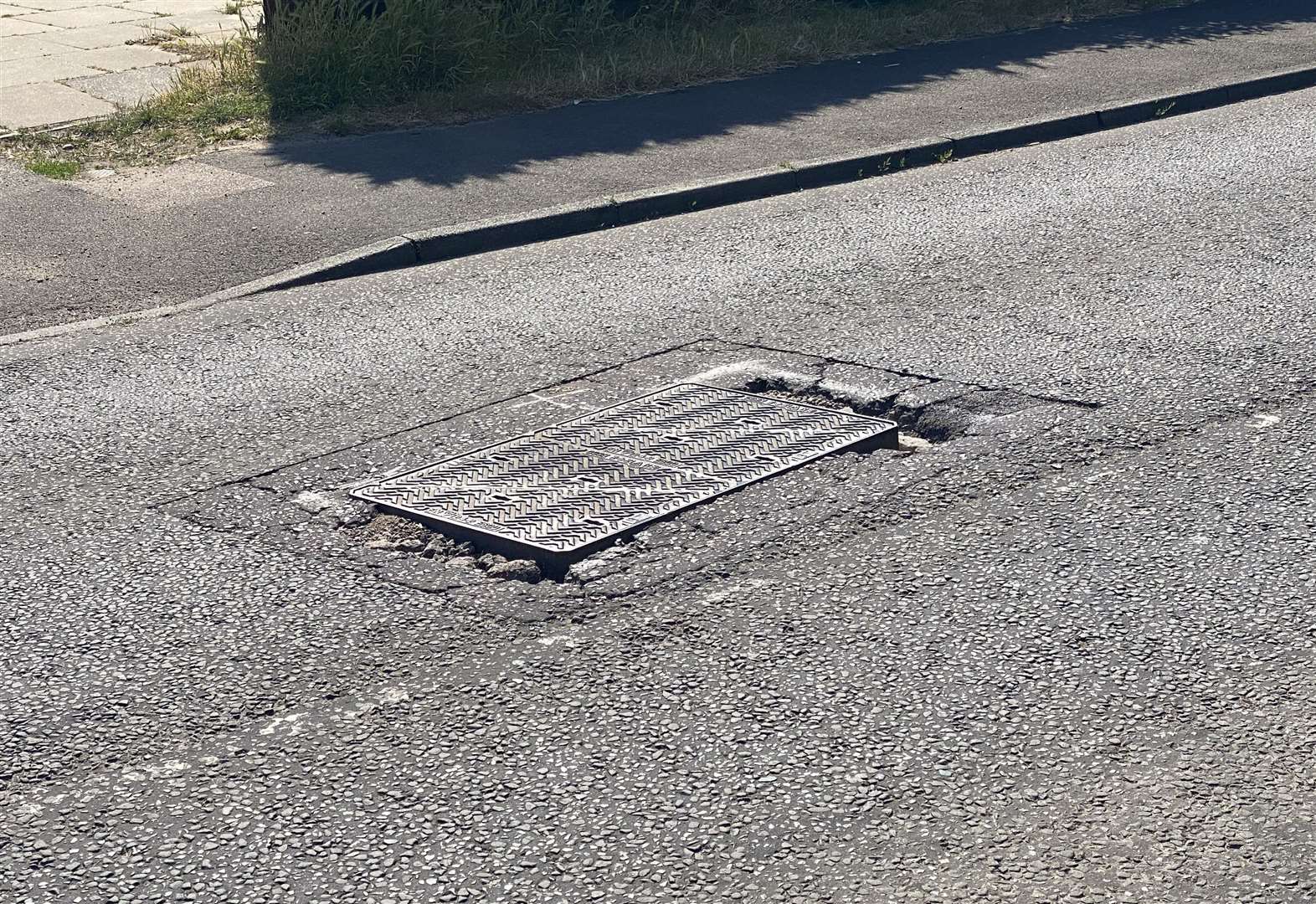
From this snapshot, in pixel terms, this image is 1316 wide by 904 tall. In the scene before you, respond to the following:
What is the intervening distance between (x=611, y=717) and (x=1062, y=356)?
3095mm

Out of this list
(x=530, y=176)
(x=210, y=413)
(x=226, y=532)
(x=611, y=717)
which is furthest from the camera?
(x=530, y=176)

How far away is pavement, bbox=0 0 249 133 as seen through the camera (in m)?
11.3

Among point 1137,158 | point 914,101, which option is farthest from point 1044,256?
point 914,101

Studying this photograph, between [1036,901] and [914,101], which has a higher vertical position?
[914,101]

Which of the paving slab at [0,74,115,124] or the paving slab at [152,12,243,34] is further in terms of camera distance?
the paving slab at [152,12,243,34]

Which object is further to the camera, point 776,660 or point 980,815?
point 776,660

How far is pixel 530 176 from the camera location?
30.5 ft

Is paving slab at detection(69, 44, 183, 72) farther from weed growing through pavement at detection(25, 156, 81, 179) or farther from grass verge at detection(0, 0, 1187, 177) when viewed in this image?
weed growing through pavement at detection(25, 156, 81, 179)

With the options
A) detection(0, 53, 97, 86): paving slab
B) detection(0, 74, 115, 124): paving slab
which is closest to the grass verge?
detection(0, 74, 115, 124): paving slab

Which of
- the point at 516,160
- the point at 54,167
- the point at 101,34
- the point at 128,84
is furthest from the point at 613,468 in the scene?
the point at 101,34

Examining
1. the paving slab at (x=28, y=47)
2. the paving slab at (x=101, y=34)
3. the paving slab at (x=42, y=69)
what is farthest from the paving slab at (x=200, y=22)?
the paving slab at (x=42, y=69)

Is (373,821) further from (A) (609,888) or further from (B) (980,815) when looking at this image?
(B) (980,815)

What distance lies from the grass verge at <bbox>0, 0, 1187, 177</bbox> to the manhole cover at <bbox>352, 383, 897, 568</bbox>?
222 inches

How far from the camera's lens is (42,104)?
11.4 meters
